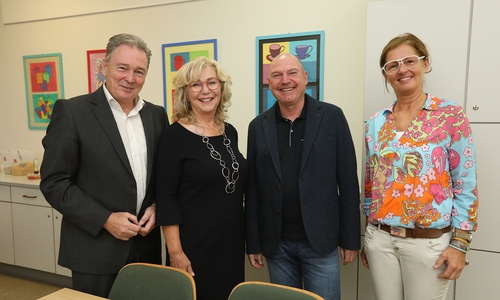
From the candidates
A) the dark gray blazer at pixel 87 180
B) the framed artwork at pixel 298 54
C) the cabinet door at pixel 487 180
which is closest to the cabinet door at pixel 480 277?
the cabinet door at pixel 487 180

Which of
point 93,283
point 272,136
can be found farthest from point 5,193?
point 272,136

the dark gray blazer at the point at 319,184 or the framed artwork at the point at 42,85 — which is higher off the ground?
the framed artwork at the point at 42,85

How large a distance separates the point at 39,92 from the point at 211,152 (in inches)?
120

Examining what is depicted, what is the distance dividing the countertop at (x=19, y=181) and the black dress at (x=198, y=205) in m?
2.17

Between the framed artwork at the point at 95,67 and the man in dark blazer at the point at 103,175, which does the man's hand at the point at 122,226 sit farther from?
the framed artwork at the point at 95,67

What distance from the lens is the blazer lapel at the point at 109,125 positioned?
1.58m

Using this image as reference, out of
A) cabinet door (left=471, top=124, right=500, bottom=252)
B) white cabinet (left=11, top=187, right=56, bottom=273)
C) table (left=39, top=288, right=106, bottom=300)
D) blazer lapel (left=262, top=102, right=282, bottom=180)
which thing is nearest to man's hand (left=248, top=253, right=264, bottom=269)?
blazer lapel (left=262, top=102, right=282, bottom=180)

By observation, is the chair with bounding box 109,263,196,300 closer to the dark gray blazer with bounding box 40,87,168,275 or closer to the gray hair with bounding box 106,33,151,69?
the dark gray blazer with bounding box 40,87,168,275

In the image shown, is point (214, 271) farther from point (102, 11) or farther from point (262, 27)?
point (102, 11)

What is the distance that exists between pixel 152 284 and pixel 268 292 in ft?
1.63

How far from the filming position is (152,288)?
1.40m

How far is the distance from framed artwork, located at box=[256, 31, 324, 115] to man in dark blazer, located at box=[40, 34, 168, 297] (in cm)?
127

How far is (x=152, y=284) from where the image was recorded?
55.5 inches

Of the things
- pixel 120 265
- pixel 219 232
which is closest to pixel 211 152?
pixel 219 232
